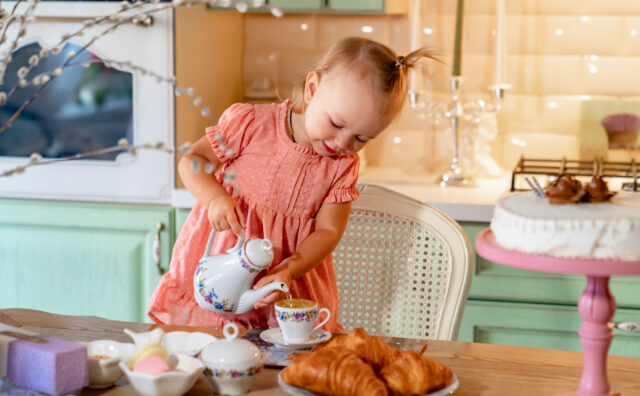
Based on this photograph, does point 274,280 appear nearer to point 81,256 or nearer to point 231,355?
point 231,355

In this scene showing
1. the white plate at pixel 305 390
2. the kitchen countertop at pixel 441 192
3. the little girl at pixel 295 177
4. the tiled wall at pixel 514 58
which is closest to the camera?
the white plate at pixel 305 390

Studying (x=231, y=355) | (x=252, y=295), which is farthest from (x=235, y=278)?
(x=231, y=355)

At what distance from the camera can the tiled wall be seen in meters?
2.56

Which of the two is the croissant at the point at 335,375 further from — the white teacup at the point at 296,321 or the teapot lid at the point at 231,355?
the white teacup at the point at 296,321

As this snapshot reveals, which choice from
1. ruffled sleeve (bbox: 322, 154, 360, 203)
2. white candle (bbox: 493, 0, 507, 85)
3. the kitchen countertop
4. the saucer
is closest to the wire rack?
the kitchen countertop

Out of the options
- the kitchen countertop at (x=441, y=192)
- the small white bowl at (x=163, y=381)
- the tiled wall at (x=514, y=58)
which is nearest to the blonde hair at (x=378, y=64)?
the small white bowl at (x=163, y=381)

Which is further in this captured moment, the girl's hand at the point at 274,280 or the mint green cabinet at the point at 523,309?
→ the mint green cabinet at the point at 523,309

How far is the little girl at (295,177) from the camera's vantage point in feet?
4.67

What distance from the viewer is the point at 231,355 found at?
1.06m

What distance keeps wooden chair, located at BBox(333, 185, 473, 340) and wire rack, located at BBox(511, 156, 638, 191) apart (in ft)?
2.32

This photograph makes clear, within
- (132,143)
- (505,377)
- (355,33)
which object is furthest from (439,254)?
(355,33)

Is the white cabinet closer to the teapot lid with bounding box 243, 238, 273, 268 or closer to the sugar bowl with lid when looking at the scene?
the teapot lid with bounding box 243, 238, 273, 268

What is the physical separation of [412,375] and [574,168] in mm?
1592

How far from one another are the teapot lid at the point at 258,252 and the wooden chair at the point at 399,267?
0.39 m
